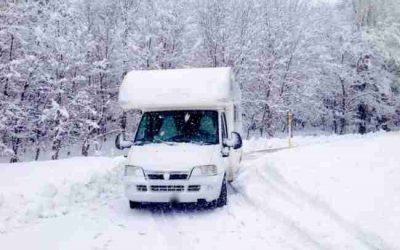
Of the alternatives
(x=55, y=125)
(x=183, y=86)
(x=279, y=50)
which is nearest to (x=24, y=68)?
(x=55, y=125)

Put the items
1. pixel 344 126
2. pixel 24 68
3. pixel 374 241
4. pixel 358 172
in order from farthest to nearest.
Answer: pixel 344 126 → pixel 24 68 → pixel 358 172 → pixel 374 241

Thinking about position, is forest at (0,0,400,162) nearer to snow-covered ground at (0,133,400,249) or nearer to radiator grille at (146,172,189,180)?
snow-covered ground at (0,133,400,249)

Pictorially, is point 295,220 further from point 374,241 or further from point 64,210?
point 64,210

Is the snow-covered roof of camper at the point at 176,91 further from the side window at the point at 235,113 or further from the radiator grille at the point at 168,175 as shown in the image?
the side window at the point at 235,113

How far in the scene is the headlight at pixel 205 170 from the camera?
10.3m

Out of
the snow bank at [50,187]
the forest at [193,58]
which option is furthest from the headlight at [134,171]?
the forest at [193,58]

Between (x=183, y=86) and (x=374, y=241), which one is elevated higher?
(x=183, y=86)

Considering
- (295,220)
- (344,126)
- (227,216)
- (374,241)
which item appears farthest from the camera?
(344,126)

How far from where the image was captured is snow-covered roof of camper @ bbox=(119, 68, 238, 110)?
37.8 feet

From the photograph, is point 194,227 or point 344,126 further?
point 344,126

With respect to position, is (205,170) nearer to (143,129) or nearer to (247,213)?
(247,213)

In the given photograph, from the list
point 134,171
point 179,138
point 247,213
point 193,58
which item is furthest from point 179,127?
point 193,58

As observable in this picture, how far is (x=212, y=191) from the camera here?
10.4 meters

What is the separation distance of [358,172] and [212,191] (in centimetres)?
331
